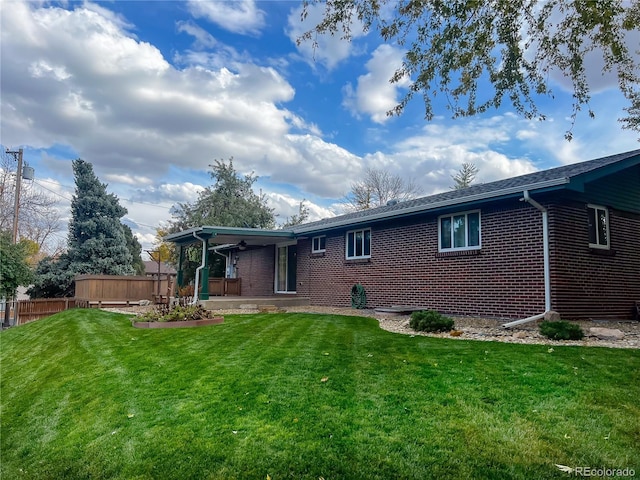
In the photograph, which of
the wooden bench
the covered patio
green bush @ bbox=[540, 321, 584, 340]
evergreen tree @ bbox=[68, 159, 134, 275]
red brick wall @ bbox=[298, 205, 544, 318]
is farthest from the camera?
evergreen tree @ bbox=[68, 159, 134, 275]

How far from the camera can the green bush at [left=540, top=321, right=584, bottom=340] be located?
6293mm

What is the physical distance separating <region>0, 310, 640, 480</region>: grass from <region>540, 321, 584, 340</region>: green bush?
0.90 metres

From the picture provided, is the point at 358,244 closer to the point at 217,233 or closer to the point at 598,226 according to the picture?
the point at 217,233

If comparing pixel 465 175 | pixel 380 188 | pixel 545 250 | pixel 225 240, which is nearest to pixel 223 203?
pixel 380 188

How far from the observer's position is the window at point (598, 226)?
30.6 feet

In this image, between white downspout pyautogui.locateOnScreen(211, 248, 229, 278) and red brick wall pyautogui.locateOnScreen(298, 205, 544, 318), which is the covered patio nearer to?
red brick wall pyautogui.locateOnScreen(298, 205, 544, 318)

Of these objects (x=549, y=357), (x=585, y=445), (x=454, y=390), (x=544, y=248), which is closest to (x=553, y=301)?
(x=544, y=248)

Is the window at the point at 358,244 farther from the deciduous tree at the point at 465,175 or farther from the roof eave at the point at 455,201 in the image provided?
the deciduous tree at the point at 465,175

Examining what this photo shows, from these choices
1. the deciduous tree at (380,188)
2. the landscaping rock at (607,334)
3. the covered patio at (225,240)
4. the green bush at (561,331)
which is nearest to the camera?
the green bush at (561,331)

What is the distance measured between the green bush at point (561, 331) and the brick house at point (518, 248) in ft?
6.54

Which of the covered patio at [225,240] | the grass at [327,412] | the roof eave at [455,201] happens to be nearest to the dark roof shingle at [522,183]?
the roof eave at [455,201]

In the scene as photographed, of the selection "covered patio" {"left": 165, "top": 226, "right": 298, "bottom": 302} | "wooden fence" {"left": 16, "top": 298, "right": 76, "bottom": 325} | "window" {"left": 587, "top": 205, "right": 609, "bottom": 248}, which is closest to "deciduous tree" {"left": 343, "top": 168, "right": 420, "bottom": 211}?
"covered patio" {"left": 165, "top": 226, "right": 298, "bottom": 302}

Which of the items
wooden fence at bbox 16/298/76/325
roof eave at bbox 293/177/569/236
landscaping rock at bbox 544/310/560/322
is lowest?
wooden fence at bbox 16/298/76/325

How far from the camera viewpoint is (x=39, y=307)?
16422mm
